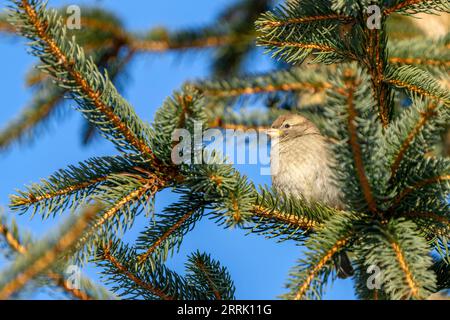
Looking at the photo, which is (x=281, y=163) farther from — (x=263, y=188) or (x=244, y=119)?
(x=263, y=188)

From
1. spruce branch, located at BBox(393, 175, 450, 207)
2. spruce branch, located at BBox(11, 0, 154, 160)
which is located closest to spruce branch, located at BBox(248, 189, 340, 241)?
spruce branch, located at BBox(393, 175, 450, 207)

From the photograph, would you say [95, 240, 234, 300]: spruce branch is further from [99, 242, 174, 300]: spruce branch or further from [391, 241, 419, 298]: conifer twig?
[391, 241, 419, 298]: conifer twig

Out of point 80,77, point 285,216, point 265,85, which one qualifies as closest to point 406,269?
point 285,216

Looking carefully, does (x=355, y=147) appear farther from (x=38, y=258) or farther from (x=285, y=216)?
(x=38, y=258)

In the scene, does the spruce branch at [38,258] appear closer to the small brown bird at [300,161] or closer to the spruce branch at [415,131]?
the spruce branch at [415,131]

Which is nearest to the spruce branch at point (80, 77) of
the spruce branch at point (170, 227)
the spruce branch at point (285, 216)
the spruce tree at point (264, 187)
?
the spruce tree at point (264, 187)
